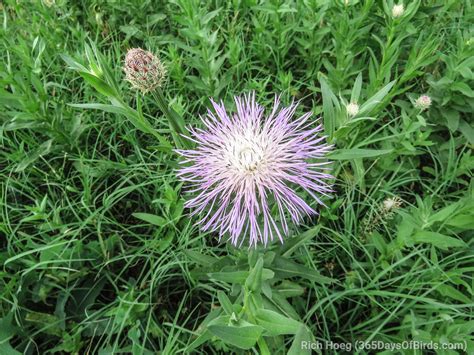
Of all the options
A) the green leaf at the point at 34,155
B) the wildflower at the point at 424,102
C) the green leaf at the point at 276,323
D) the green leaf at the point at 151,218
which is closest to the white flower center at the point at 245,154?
the green leaf at the point at 276,323

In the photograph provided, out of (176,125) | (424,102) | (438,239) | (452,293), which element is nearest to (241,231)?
(176,125)

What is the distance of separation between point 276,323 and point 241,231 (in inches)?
13.6

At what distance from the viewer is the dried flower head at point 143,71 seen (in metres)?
1.38

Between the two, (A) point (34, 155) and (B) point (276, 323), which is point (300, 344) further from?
(A) point (34, 155)

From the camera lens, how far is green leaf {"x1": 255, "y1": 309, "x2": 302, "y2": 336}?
1070 millimetres

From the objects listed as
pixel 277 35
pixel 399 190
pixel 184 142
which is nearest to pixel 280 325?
pixel 184 142

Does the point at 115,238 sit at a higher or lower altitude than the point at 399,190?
lower

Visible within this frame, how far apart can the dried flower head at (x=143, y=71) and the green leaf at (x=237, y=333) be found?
2.75 ft

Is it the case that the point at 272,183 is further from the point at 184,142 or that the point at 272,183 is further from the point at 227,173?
the point at 184,142

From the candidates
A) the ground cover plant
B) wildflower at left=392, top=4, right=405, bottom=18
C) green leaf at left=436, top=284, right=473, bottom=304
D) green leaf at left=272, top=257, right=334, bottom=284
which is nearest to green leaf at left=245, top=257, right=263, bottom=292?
the ground cover plant

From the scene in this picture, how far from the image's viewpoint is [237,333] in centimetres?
102

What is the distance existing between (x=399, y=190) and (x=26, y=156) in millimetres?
2015

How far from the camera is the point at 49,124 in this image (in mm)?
2029

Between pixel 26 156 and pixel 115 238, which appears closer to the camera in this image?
pixel 115 238
